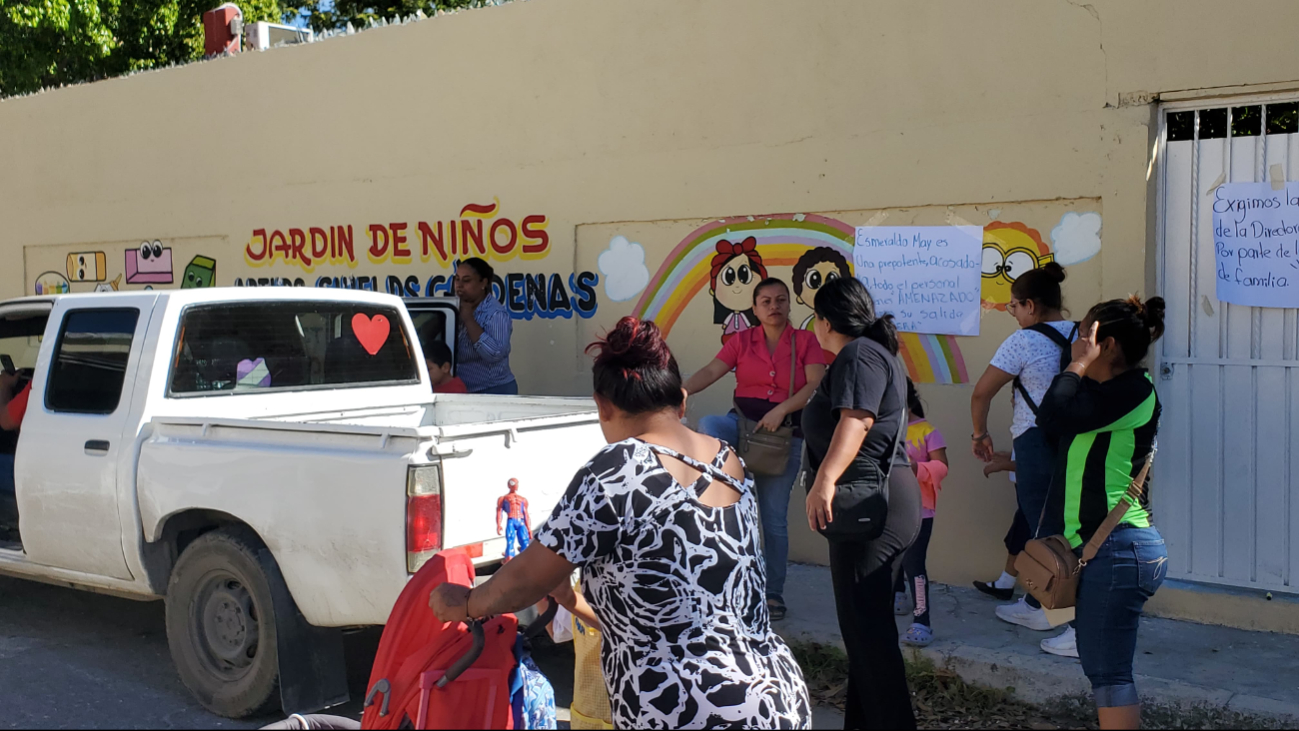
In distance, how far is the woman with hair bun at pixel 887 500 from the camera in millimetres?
3830

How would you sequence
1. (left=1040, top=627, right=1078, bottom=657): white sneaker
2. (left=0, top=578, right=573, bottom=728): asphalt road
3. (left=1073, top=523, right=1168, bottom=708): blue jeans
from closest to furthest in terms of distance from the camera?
(left=1073, top=523, right=1168, bottom=708): blue jeans
(left=0, top=578, right=573, bottom=728): asphalt road
(left=1040, top=627, right=1078, bottom=657): white sneaker

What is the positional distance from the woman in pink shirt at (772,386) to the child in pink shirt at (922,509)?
0.58 metres

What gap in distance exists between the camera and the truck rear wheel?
14.8ft

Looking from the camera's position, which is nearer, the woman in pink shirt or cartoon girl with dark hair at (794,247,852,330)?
the woman in pink shirt

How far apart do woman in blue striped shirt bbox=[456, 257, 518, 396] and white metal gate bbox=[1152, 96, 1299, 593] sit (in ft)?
13.0

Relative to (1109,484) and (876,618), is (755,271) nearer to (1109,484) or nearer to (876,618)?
(876,618)

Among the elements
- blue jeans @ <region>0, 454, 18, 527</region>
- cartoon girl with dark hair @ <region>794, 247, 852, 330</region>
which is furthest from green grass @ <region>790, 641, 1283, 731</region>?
blue jeans @ <region>0, 454, 18, 527</region>

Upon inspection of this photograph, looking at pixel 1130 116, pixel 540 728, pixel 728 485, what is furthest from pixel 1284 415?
pixel 540 728

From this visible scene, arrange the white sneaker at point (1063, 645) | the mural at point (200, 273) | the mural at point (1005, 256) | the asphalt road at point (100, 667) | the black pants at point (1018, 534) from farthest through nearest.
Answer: the mural at point (200, 273)
the mural at point (1005, 256)
the black pants at point (1018, 534)
the white sneaker at point (1063, 645)
the asphalt road at point (100, 667)

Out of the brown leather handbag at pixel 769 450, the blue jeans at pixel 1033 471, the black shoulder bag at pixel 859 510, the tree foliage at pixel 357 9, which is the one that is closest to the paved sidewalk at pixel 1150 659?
the blue jeans at pixel 1033 471

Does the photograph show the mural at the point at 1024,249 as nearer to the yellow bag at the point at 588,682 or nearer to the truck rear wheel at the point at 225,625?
the yellow bag at the point at 588,682

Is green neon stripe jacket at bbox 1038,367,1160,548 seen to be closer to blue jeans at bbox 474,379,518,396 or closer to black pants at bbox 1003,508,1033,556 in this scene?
black pants at bbox 1003,508,1033,556

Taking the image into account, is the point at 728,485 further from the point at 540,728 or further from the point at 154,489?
the point at 154,489

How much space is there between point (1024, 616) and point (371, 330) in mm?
3591
